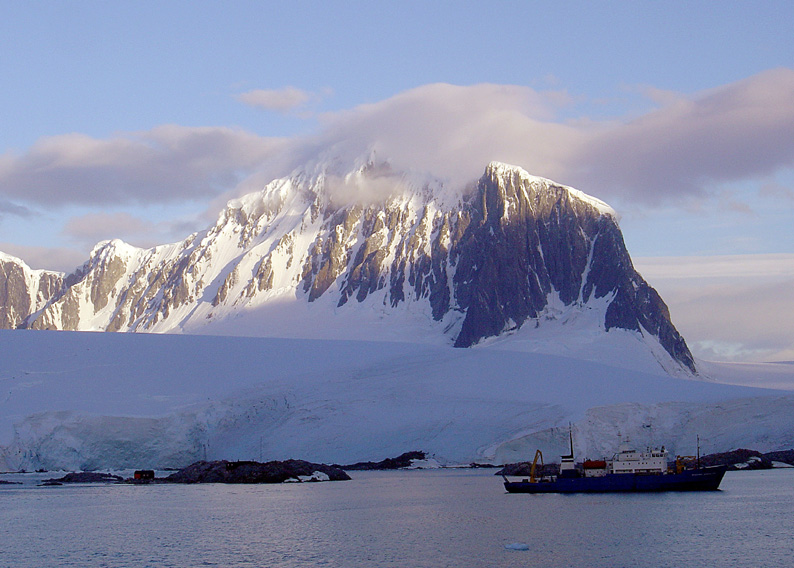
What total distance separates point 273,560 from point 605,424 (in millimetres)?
36160

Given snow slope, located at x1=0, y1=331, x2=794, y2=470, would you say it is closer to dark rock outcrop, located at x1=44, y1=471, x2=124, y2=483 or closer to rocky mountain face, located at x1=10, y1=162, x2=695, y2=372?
dark rock outcrop, located at x1=44, y1=471, x2=124, y2=483

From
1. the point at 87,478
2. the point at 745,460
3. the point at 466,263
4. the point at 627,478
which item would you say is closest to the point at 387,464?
the point at 87,478

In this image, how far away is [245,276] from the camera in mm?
197875

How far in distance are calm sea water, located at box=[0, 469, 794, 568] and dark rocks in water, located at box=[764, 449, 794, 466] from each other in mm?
11570

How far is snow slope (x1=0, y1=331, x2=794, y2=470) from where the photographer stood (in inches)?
2436

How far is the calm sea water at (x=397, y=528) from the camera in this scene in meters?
29.2

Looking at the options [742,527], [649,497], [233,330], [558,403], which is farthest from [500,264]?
[742,527]

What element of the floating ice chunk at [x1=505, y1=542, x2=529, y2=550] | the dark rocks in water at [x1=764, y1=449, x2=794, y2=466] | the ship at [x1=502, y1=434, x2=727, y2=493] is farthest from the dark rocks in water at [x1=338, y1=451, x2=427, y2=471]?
the floating ice chunk at [x1=505, y1=542, x2=529, y2=550]

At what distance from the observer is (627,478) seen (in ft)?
161

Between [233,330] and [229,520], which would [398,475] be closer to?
[229,520]

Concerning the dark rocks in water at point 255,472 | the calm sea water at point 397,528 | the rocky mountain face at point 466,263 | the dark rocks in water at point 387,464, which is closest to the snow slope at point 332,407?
the dark rocks in water at point 387,464

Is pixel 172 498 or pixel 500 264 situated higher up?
pixel 500 264

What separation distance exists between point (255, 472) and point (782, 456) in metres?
30.4

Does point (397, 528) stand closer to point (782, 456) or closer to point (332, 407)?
point (332, 407)
